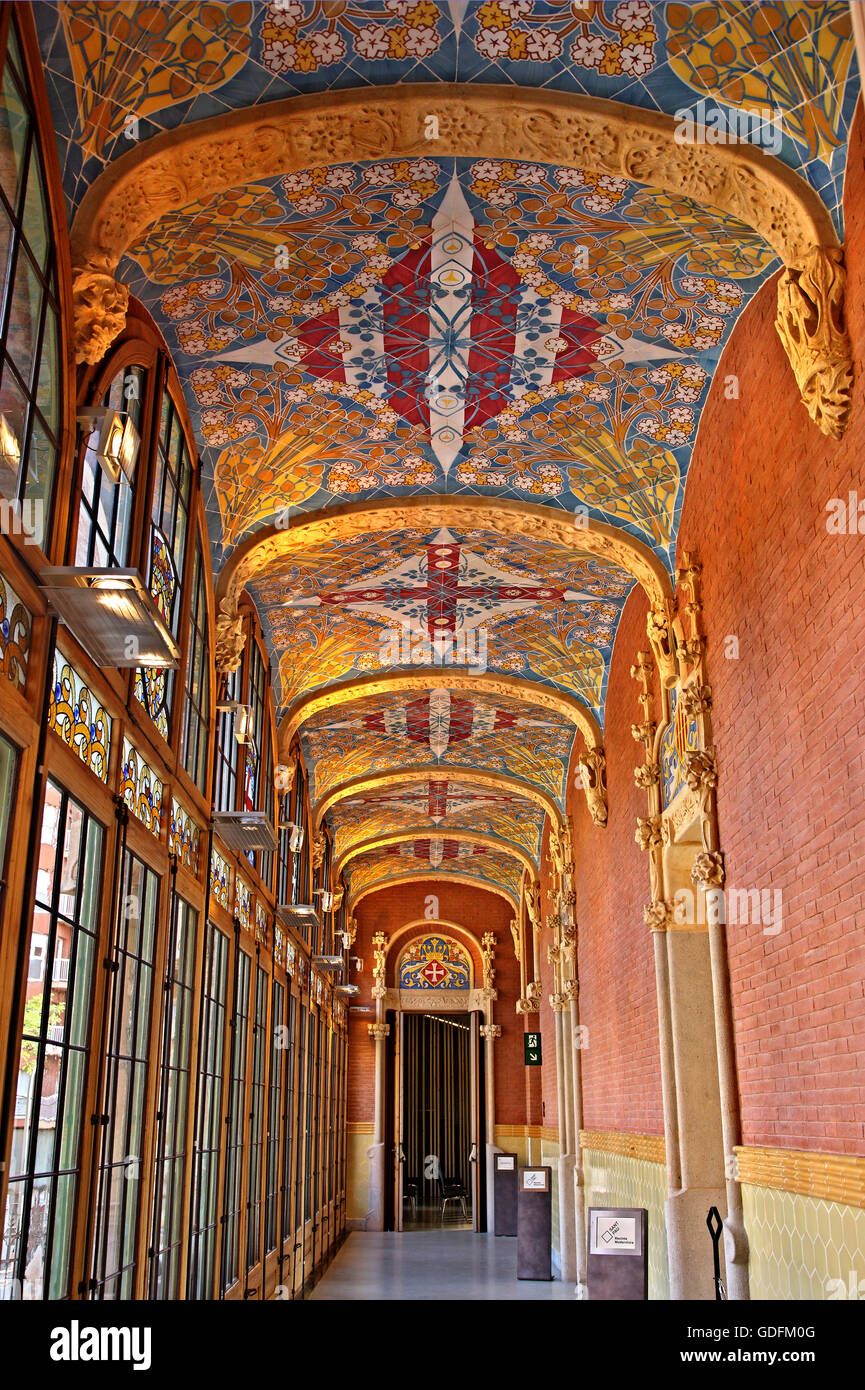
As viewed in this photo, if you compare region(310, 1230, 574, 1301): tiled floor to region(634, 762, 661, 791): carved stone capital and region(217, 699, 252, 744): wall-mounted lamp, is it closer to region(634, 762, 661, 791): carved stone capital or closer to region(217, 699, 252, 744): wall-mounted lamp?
region(634, 762, 661, 791): carved stone capital

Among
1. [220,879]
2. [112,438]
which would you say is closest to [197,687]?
[220,879]

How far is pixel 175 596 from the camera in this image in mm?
7547

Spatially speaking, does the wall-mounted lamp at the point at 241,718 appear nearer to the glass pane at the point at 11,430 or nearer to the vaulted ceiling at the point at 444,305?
the vaulted ceiling at the point at 444,305

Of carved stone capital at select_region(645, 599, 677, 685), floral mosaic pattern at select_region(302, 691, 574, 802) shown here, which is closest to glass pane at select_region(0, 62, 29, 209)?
carved stone capital at select_region(645, 599, 677, 685)

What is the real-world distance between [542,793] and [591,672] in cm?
421

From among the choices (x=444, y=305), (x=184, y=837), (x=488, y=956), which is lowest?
(x=184, y=837)

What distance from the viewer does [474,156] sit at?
5.70 m

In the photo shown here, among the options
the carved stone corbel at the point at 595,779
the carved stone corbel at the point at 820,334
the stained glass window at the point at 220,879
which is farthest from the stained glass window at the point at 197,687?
the carved stone corbel at the point at 595,779

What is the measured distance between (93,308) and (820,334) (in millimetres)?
3179

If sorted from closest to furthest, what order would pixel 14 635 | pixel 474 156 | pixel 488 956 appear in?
1. pixel 14 635
2. pixel 474 156
3. pixel 488 956

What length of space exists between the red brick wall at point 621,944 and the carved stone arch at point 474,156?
5.24 metres

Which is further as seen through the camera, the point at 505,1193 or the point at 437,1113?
the point at 437,1113

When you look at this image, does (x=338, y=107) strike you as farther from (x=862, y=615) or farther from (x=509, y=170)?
(x=862, y=615)

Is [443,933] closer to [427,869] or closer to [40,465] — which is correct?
[427,869]
